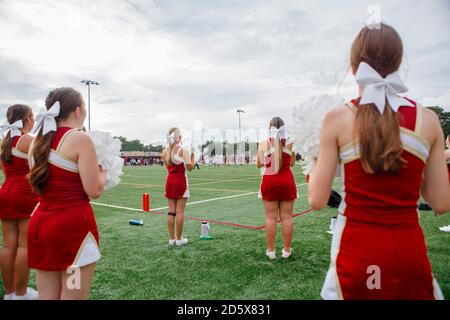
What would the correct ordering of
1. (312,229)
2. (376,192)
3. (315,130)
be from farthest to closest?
(312,229), (315,130), (376,192)

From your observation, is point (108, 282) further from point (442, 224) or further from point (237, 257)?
point (442, 224)

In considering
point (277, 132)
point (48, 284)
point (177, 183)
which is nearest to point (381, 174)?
point (48, 284)

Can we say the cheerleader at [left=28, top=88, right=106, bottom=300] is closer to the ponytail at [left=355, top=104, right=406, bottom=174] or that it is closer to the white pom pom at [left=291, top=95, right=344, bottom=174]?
the white pom pom at [left=291, top=95, right=344, bottom=174]

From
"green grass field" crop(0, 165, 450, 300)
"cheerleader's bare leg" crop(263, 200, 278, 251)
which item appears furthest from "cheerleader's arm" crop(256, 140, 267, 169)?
"green grass field" crop(0, 165, 450, 300)

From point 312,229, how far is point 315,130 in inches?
221

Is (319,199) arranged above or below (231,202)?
above

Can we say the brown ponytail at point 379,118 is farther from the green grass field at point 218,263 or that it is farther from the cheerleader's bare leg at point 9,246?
the cheerleader's bare leg at point 9,246

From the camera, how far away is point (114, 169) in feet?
8.82

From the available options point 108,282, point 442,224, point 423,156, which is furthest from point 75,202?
point 442,224

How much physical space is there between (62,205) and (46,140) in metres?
0.46

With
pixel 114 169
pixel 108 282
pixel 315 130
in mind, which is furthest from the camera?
pixel 108 282

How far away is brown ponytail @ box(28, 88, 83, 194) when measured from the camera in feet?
7.39

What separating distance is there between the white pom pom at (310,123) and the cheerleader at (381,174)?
0.27 meters
